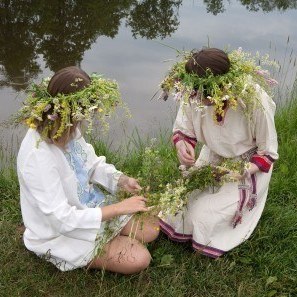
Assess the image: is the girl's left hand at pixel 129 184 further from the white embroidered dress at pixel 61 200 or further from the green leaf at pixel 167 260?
the green leaf at pixel 167 260

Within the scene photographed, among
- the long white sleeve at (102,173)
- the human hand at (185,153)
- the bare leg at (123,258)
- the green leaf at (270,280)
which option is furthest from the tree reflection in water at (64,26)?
the green leaf at (270,280)

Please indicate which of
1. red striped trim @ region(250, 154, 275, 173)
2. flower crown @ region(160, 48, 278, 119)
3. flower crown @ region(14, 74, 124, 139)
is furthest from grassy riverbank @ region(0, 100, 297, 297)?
flower crown @ region(14, 74, 124, 139)

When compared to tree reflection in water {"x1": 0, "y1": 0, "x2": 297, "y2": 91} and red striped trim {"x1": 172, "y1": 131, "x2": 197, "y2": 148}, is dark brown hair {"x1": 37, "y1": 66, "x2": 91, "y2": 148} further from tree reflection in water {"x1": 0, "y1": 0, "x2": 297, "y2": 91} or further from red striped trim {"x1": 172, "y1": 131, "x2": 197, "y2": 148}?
tree reflection in water {"x1": 0, "y1": 0, "x2": 297, "y2": 91}

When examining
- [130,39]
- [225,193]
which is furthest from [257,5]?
[225,193]

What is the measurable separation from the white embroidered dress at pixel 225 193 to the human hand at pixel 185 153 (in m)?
0.08

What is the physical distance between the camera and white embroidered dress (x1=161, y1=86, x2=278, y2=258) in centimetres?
A: 273

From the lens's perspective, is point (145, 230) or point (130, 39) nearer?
point (145, 230)

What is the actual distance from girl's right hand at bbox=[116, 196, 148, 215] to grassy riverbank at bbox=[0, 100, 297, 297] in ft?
1.22

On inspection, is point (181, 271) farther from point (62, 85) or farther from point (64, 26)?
point (64, 26)

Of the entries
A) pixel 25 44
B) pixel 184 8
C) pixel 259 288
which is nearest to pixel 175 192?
pixel 259 288

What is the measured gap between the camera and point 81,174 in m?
2.64

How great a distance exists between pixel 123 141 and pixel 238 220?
5.35 ft

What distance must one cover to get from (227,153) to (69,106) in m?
1.13

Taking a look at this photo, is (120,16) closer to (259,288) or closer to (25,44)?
(25,44)
